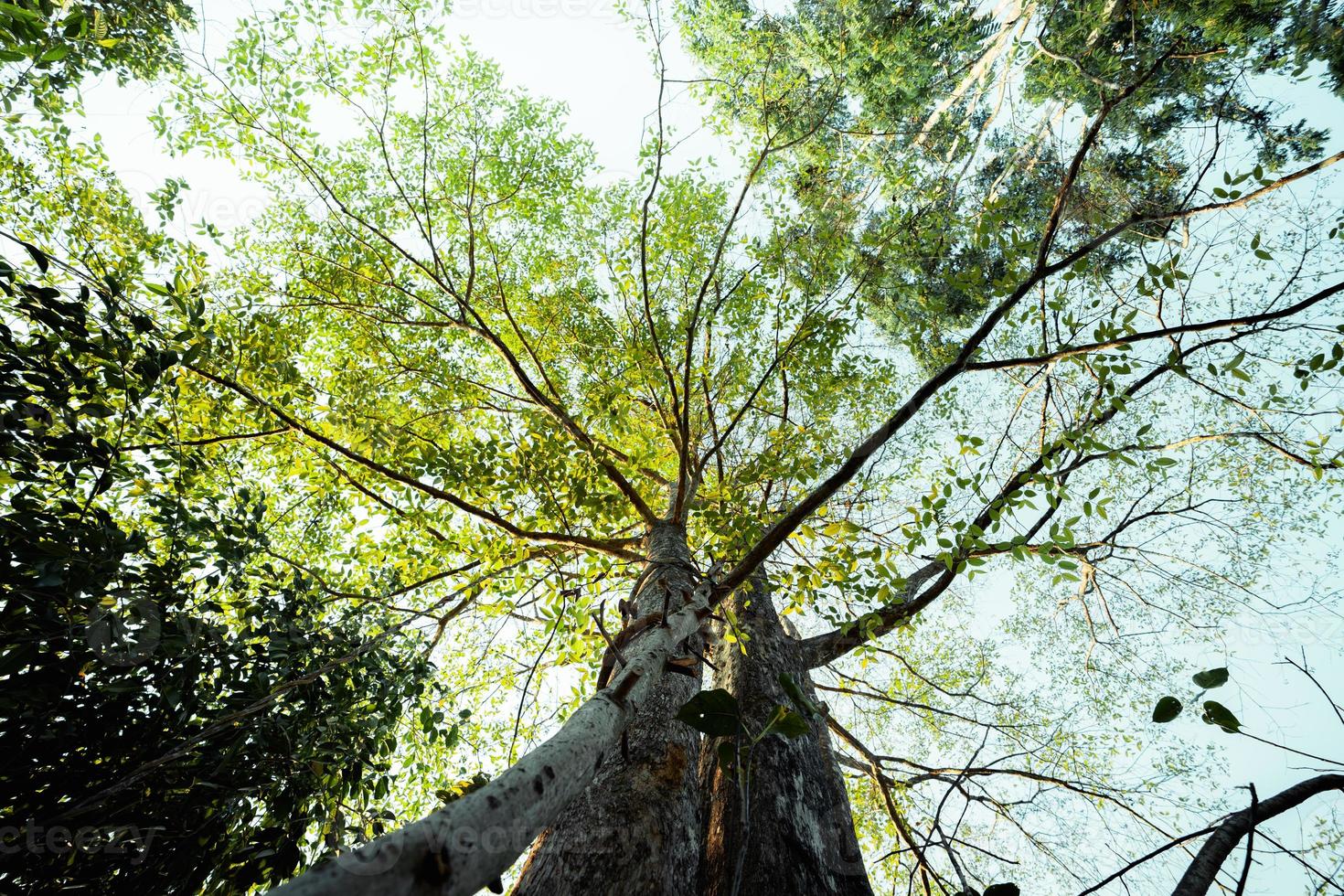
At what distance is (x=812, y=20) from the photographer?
31.7 ft

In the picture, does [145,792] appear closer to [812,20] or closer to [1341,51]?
[1341,51]

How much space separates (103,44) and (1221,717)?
196 inches

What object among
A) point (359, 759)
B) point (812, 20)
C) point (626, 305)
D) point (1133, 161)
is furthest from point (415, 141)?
point (1133, 161)

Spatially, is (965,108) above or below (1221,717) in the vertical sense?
above

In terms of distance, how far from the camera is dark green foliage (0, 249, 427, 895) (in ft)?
5.83

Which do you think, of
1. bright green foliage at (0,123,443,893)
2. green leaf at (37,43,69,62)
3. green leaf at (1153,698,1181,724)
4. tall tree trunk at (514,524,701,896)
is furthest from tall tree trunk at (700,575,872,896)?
green leaf at (37,43,69,62)

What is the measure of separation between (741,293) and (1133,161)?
20.5 feet

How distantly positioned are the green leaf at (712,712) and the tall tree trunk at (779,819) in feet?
2.16

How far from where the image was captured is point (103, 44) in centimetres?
278

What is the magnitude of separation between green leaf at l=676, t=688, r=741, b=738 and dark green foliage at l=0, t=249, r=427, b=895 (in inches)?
66.7

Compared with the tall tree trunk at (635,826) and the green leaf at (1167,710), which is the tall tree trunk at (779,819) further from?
the green leaf at (1167,710)

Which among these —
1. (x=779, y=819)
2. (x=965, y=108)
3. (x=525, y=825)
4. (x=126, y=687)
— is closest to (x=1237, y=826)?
(x=525, y=825)

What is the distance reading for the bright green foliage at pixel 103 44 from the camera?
2566mm

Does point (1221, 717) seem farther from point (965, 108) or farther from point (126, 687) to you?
point (965, 108)
